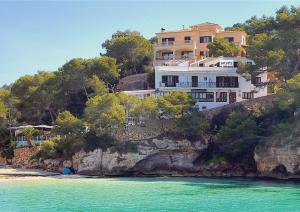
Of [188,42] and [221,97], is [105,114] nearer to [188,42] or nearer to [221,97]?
[221,97]

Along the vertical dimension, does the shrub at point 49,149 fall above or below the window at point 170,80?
below

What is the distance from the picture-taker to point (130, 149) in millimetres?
42188

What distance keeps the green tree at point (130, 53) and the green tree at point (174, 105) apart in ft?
64.9

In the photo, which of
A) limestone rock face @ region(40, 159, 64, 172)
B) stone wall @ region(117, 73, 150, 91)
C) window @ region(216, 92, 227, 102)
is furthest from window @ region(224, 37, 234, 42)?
limestone rock face @ region(40, 159, 64, 172)

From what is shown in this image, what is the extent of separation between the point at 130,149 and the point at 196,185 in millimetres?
9050

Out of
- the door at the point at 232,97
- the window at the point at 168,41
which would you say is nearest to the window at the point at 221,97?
the door at the point at 232,97

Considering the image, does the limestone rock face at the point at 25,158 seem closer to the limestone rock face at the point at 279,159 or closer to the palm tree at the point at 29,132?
the palm tree at the point at 29,132

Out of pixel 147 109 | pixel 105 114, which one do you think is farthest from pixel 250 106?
pixel 105 114

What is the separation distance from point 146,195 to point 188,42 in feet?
117

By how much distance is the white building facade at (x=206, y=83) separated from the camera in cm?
5112

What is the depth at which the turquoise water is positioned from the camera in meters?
25.8

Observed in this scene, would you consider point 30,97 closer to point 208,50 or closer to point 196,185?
point 208,50

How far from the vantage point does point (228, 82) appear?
51656 mm

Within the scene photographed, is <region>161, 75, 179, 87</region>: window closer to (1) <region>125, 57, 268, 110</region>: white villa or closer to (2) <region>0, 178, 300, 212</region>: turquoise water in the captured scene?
(1) <region>125, 57, 268, 110</region>: white villa
